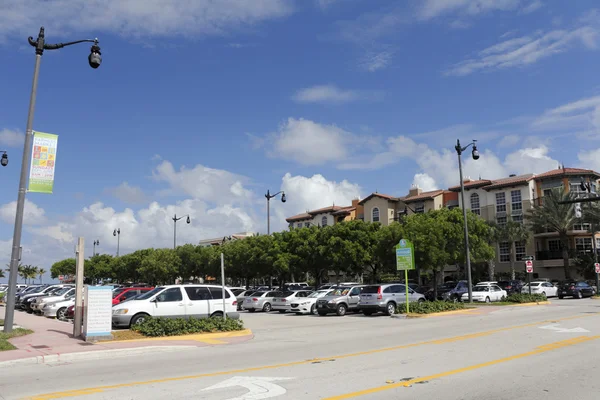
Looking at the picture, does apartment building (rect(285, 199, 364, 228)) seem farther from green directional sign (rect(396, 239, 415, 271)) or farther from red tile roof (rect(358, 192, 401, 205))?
green directional sign (rect(396, 239, 415, 271))

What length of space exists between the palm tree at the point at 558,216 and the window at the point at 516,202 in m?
4.68

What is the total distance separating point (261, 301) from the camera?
33469 mm

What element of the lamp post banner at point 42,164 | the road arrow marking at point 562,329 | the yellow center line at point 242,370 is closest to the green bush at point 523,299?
the road arrow marking at point 562,329

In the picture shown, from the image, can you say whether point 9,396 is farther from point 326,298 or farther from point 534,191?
point 534,191

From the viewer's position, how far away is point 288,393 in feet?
26.6

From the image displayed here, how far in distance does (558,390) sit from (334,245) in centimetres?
3475

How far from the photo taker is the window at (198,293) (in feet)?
64.5

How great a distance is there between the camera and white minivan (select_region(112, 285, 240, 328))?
732 inches

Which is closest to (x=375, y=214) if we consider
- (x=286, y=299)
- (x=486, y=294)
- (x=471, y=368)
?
(x=486, y=294)

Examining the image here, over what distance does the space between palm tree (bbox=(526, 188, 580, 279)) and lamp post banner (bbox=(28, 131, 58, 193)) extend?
49270 millimetres

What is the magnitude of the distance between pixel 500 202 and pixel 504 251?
609 cm

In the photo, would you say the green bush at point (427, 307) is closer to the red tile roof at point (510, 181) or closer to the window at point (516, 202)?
the red tile roof at point (510, 181)

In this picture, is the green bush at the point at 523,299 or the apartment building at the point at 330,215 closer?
the green bush at the point at 523,299

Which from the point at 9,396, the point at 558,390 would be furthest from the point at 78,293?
the point at 558,390
